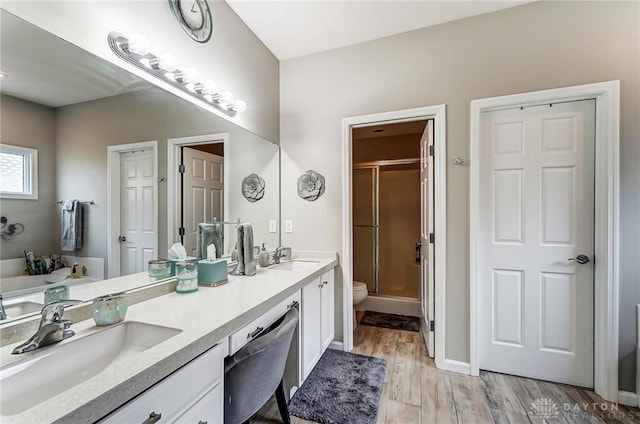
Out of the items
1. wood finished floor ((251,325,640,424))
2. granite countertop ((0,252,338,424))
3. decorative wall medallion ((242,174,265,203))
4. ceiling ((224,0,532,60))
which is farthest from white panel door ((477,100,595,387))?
decorative wall medallion ((242,174,265,203))

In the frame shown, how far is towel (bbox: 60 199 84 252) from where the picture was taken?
107 centimetres

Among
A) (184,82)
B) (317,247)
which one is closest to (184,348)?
(184,82)

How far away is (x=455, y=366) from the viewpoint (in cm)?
205

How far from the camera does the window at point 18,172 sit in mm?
877

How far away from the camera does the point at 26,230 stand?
0.95 metres

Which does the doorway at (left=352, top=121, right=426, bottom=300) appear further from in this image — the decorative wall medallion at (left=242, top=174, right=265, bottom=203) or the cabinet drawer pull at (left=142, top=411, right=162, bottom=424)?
the cabinet drawer pull at (left=142, top=411, right=162, bottom=424)

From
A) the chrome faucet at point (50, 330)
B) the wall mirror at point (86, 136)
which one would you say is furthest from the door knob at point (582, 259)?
the chrome faucet at point (50, 330)

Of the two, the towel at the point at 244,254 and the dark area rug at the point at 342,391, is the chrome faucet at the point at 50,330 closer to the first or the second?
the towel at the point at 244,254

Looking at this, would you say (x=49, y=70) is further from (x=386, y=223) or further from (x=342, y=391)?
(x=386, y=223)

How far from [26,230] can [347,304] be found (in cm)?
203

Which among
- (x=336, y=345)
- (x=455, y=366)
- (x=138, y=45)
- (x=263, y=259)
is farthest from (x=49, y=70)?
(x=455, y=366)

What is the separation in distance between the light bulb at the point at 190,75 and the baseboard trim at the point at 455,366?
8.41 feet

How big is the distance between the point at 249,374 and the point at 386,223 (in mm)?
3262

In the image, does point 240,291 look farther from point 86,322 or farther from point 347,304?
point 347,304
